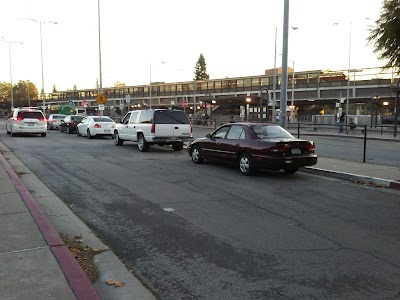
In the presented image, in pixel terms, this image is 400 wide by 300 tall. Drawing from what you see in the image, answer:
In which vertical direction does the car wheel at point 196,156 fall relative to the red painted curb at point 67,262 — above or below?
above

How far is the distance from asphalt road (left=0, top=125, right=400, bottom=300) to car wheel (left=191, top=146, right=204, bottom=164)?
86.8 inches

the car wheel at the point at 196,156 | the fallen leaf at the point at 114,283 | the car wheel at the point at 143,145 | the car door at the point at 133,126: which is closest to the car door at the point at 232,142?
the car wheel at the point at 196,156

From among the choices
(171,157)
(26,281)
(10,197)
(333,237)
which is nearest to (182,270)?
(26,281)

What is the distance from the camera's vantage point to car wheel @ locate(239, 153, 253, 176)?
10.9 metres

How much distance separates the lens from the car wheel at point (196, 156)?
43.5ft

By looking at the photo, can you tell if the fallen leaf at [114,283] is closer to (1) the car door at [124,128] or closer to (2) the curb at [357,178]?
(2) the curb at [357,178]

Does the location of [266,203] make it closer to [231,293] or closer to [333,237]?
[333,237]

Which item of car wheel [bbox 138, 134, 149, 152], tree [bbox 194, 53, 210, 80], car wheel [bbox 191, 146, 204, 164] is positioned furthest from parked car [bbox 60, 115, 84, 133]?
tree [bbox 194, 53, 210, 80]

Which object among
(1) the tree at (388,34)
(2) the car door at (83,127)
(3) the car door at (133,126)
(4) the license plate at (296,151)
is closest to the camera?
(1) the tree at (388,34)

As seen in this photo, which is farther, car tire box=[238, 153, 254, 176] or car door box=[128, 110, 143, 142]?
car door box=[128, 110, 143, 142]

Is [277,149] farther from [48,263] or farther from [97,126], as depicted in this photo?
[97,126]

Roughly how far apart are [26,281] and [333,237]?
4082 millimetres

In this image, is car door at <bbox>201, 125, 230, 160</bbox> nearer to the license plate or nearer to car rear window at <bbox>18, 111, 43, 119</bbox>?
the license plate

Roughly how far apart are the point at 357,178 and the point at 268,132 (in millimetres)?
2702
